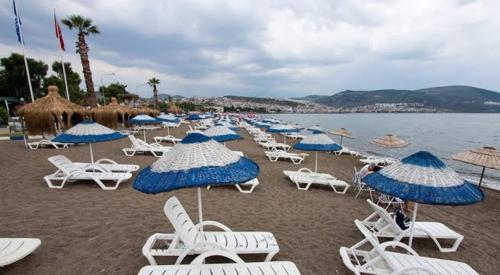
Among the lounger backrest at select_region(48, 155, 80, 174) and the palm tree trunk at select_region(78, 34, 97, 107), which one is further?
the palm tree trunk at select_region(78, 34, 97, 107)

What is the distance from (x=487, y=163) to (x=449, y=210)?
7.07 feet

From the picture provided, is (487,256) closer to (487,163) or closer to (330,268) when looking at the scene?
(330,268)

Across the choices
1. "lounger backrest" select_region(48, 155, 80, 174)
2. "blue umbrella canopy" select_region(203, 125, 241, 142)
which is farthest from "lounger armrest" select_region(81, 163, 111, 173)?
"blue umbrella canopy" select_region(203, 125, 241, 142)

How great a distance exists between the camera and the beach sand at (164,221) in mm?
3697

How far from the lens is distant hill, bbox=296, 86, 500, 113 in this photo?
13275 centimetres

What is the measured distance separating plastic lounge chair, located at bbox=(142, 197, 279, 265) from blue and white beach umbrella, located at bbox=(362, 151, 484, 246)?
5.82ft

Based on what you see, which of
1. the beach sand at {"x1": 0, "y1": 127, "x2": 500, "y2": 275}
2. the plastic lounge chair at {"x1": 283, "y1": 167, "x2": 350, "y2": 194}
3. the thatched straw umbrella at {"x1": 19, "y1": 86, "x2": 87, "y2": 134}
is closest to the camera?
the beach sand at {"x1": 0, "y1": 127, "x2": 500, "y2": 275}

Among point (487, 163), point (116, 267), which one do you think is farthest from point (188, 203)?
point (487, 163)

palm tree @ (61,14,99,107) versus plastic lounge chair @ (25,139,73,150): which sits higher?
palm tree @ (61,14,99,107)

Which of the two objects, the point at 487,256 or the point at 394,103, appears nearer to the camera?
the point at 487,256

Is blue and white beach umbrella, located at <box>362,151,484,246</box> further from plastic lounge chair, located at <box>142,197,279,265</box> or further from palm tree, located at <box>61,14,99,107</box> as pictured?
palm tree, located at <box>61,14,99,107</box>

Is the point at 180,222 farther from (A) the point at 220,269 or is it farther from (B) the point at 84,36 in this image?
(B) the point at 84,36

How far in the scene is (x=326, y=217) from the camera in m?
5.67

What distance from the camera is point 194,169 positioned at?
8.82ft
